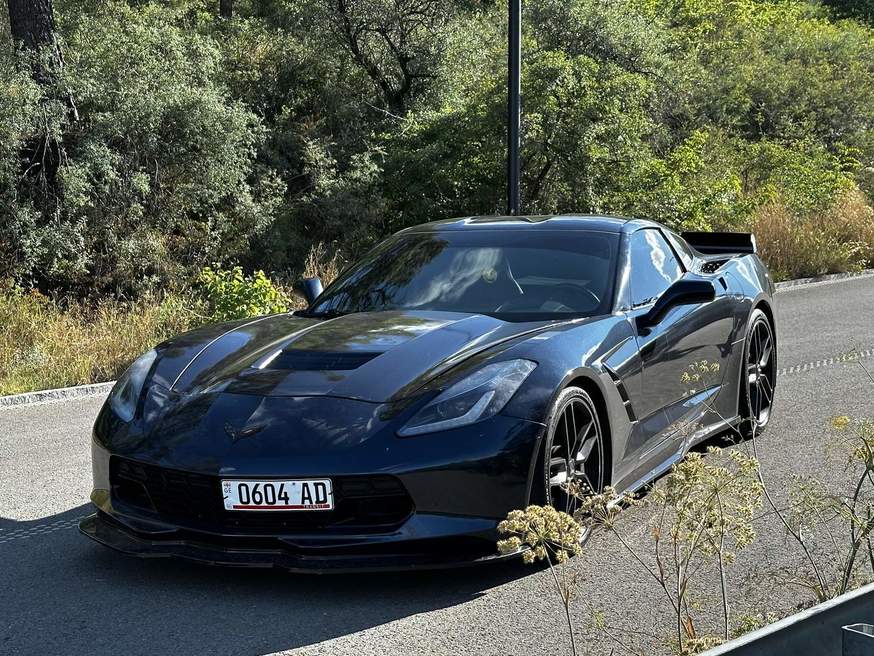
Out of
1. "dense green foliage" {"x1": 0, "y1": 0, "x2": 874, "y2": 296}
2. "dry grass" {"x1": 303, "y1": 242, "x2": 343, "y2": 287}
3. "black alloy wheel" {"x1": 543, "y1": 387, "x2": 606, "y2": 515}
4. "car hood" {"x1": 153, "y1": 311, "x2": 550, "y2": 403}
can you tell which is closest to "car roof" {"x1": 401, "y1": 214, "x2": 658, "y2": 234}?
"car hood" {"x1": 153, "y1": 311, "x2": 550, "y2": 403}

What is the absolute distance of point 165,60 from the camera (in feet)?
54.5

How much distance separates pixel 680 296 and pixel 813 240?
1297 centimetres

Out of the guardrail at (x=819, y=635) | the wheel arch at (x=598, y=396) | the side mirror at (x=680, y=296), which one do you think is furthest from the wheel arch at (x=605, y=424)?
the guardrail at (x=819, y=635)

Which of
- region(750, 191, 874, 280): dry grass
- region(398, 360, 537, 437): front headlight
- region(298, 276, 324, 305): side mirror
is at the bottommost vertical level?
region(750, 191, 874, 280): dry grass

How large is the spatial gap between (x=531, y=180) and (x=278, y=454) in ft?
44.6

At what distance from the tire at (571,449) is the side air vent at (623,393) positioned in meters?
0.21

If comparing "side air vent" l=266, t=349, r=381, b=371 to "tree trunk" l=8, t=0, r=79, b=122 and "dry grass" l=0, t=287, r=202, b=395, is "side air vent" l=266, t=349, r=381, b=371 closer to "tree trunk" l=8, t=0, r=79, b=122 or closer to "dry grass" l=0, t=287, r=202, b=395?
"dry grass" l=0, t=287, r=202, b=395

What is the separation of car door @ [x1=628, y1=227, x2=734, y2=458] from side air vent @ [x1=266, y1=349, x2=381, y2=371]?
4.66ft

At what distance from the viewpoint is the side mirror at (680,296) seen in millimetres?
5643

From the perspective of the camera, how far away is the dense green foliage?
596 inches

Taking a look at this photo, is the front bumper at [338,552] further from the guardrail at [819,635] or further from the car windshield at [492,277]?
the guardrail at [819,635]

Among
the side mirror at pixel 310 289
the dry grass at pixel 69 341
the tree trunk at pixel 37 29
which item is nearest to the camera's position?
the side mirror at pixel 310 289

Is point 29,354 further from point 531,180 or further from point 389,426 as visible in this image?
point 531,180

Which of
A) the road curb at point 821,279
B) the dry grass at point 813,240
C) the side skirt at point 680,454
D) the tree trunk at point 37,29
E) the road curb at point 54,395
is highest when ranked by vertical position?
the tree trunk at point 37,29
